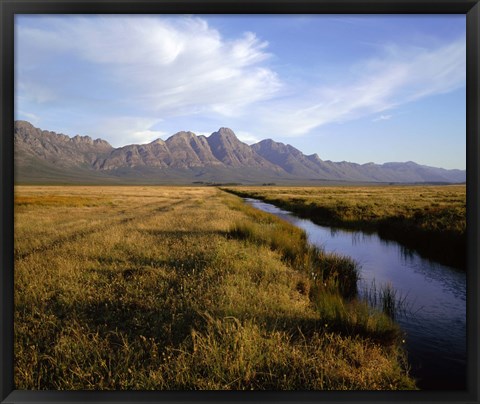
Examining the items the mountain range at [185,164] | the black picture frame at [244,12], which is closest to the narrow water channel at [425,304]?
the black picture frame at [244,12]

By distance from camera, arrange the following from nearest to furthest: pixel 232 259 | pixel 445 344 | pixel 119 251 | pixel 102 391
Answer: pixel 102 391 → pixel 445 344 → pixel 232 259 → pixel 119 251

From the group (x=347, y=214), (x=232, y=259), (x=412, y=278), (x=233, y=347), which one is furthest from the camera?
(x=347, y=214)

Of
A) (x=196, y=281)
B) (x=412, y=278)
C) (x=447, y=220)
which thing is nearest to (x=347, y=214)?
(x=447, y=220)

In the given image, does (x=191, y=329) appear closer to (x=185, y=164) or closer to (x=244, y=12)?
(x=244, y=12)

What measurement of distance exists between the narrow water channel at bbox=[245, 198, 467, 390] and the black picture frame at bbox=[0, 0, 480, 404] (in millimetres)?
1151

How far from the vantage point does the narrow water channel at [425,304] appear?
201 inches

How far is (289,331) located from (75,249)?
25.8 feet

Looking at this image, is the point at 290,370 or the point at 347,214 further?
the point at 347,214

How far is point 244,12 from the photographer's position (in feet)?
12.5

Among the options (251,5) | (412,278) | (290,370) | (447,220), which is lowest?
(412,278)

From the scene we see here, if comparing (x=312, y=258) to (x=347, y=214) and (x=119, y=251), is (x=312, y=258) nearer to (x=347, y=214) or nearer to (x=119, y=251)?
(x=119, y=251)

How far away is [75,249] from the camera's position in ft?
31.1

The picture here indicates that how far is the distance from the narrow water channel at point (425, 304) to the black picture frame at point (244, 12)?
1.15 m

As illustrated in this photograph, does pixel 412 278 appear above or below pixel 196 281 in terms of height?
below
